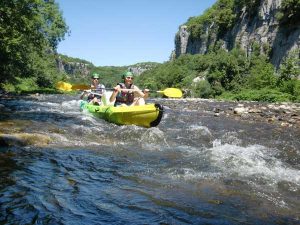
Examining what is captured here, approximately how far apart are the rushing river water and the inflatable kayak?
2109mm

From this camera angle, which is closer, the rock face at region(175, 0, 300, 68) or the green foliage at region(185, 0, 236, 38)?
the rock face at region(175, 0, 300, 68)

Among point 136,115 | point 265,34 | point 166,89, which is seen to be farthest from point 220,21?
point 136,115

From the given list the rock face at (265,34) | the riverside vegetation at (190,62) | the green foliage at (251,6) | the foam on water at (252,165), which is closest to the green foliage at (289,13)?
the riverside vegetation at (190,62)

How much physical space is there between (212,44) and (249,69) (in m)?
32.3

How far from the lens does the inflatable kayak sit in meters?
11.5

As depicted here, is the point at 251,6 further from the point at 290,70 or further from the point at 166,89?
the point at 166,89

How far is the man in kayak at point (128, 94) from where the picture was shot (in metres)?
12.4

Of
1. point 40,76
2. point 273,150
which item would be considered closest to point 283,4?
point 40,76

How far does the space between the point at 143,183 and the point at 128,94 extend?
307 inches

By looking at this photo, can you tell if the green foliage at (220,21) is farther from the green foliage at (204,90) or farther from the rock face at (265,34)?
the green foliage at (204,90)

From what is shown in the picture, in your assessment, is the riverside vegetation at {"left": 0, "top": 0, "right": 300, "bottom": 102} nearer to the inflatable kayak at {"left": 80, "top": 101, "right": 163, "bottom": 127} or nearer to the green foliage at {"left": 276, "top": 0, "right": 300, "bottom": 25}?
the green foliage at {"left": 276, "top": 0, "right": 300, "bottom": 25}

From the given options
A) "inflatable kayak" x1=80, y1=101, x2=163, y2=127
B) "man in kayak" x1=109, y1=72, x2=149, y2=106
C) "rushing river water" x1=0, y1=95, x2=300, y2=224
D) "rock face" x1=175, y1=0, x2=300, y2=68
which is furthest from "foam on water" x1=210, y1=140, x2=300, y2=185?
"rock face" x1=175, y1=0, x2=300, y2=68

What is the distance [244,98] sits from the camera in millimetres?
44062

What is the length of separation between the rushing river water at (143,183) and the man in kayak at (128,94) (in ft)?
10.8
